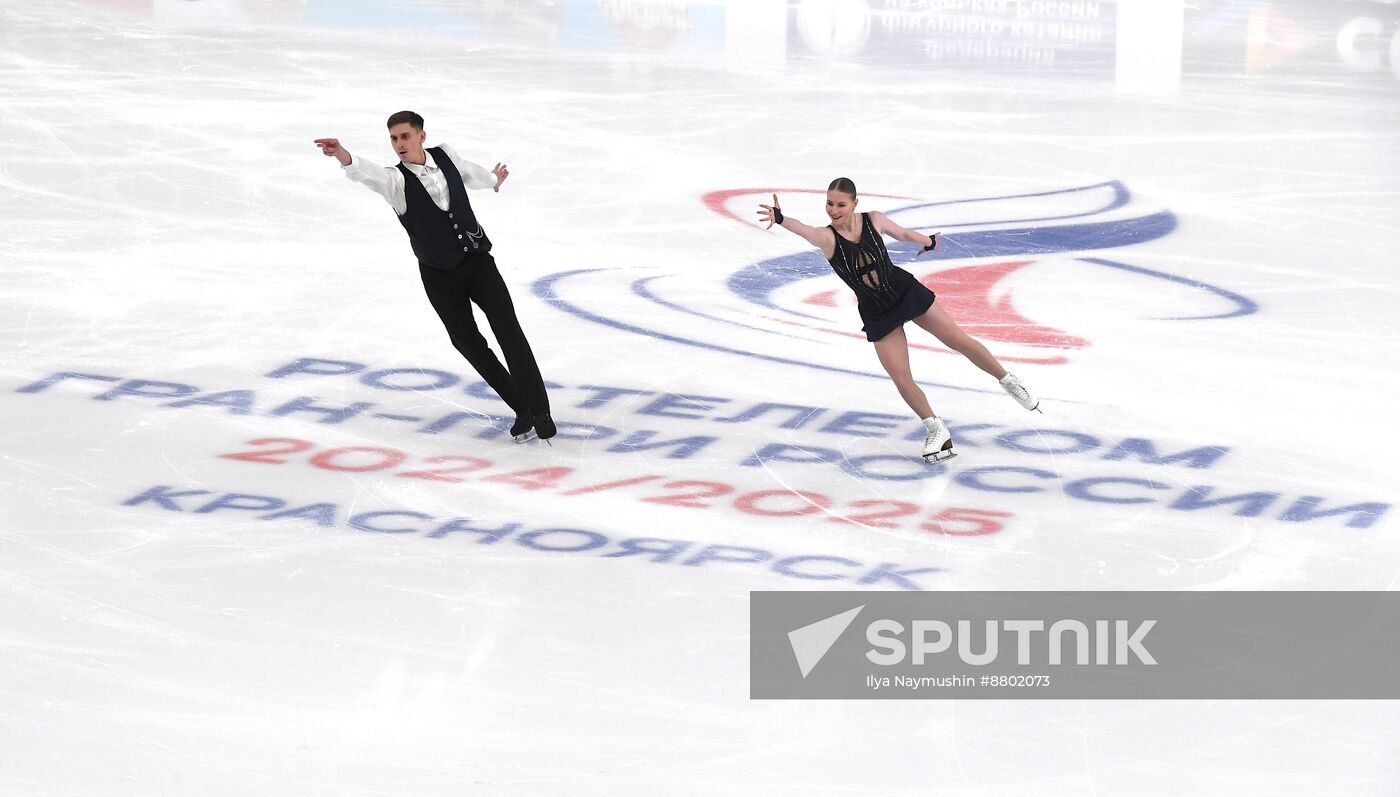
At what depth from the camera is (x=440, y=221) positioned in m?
6.49

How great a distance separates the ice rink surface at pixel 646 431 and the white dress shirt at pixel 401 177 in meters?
0.96

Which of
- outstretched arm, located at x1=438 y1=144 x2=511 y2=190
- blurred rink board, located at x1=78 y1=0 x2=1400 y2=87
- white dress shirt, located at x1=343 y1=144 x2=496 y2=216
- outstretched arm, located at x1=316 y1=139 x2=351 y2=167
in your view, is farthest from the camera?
blurred rink board, located at x1=78 y1=0 x2=1400 y2=87

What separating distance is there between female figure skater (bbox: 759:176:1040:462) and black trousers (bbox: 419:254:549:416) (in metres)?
1.09

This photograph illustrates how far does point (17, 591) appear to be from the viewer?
5332 mm

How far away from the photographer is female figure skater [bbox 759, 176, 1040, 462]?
6297 mm

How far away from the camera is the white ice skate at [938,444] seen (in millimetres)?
6496

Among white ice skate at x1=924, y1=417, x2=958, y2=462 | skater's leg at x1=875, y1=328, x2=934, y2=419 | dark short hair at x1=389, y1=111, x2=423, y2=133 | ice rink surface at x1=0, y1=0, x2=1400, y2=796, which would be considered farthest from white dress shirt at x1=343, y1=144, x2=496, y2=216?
white ice skate at x1=924, y1=417, x2=958, y2=462

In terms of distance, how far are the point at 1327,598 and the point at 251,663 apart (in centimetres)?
311

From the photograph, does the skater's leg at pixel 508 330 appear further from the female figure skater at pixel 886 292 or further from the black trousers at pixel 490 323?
the female figure skater at pixel 886 292

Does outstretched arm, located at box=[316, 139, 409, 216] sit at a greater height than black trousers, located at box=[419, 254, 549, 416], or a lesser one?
greater

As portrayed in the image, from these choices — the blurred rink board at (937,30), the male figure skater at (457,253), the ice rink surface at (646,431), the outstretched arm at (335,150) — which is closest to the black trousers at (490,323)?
the male figure skater at (457,253)

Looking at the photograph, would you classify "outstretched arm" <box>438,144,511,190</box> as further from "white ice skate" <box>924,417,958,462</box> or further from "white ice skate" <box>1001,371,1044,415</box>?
"white ice skate" <box>1001,371,1044,415</box>

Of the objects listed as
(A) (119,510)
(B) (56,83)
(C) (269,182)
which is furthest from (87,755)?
(B) (56,83)

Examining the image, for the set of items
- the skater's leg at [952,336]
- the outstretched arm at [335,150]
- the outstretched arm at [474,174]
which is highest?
the outstretched arm at [335,150]
